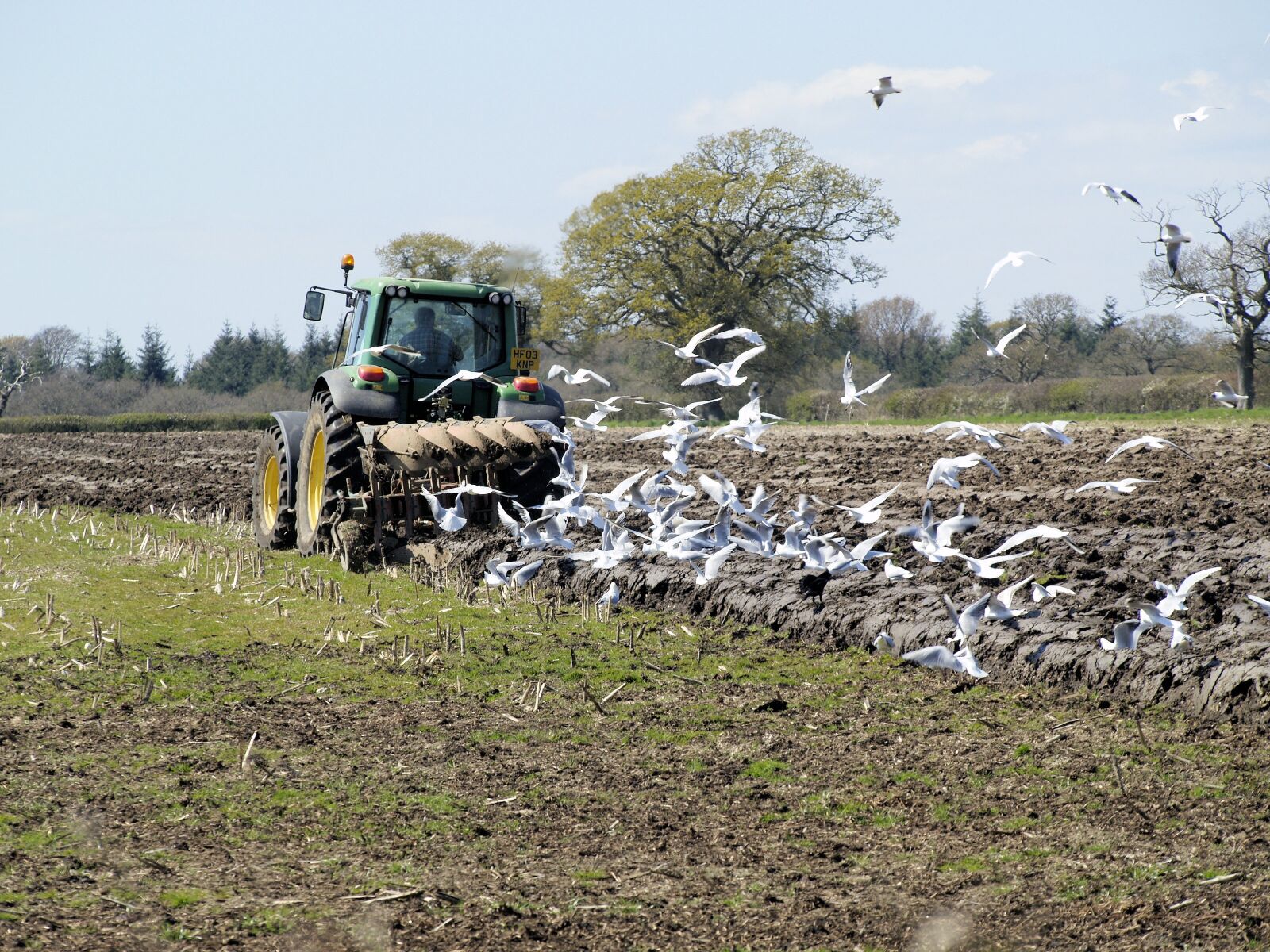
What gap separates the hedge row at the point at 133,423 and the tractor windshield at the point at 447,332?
27175mm

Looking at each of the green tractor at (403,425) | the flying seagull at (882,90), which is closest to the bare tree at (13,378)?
the green tractor at (403,425)

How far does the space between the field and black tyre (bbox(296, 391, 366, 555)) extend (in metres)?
0.77

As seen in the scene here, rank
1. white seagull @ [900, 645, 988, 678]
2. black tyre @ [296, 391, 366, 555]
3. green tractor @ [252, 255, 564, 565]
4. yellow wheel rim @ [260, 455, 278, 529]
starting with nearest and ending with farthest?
1. white seagull @ [900, 645, 988, 678]
2. green tractor @ [252, 255, 564, 565]
3. black tyre @ [296, 391, 366, 555]
4. yellow wheel rim @ [260, 455, 278, 529]

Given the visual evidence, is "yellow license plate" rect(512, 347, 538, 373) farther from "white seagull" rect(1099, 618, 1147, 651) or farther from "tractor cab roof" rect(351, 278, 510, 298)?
"white seagull" rect(1099, 618, 1147, 651)

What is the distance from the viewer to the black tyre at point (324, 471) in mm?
9062

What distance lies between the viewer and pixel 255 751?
15.3 feet

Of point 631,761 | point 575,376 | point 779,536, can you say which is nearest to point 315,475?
point 779,536

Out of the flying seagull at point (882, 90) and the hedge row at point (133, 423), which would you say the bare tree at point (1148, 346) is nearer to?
the hedge row at point (133, 423)

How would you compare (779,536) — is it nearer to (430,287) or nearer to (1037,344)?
(430,287)

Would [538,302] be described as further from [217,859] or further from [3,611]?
[217,859]

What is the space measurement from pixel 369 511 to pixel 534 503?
1310 mm

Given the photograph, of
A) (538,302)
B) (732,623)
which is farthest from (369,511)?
(538,302)

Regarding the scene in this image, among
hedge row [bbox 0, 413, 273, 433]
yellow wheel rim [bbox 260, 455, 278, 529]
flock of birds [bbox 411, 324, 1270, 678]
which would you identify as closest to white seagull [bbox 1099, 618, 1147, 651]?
flock of birds [bbox 411, 324, 1270, 678]

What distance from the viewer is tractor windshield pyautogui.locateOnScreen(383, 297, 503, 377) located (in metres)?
10.1
